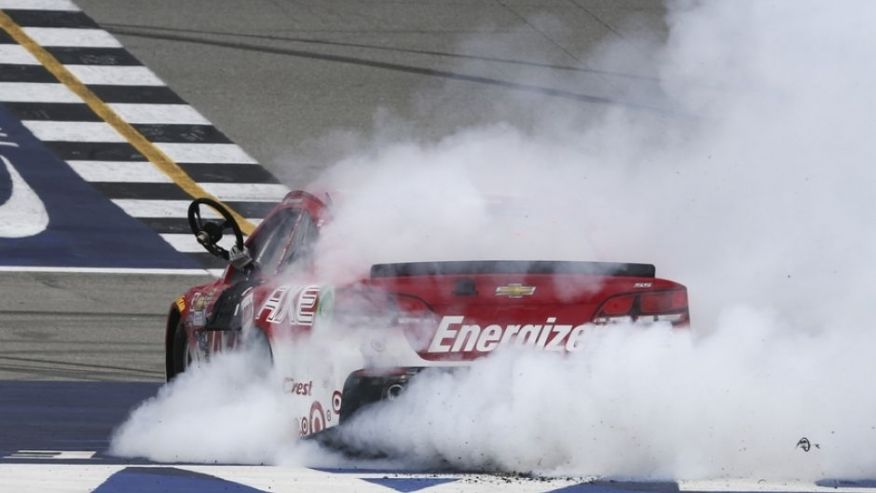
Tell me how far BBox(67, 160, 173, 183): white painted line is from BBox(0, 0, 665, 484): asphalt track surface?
35.0 inches

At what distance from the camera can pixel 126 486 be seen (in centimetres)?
547

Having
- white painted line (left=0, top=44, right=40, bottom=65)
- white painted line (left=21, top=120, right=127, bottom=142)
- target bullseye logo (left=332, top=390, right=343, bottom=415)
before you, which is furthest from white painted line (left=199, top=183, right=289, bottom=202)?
target bullseye logo (left=332, top=390, right=343, bottom=415)

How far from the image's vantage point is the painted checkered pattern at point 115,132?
1430cm

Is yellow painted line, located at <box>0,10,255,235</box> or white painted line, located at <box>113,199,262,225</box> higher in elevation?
yellow painted line, located at <box>0,10,255,235</box>

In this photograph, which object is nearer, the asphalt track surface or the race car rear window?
the race car rear window

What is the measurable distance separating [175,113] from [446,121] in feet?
7.80

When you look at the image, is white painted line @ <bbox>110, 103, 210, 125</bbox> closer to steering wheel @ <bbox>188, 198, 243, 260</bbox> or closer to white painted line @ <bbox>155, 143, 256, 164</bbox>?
white painted line @ <bbox>155, 143, 256, 164</bbox>

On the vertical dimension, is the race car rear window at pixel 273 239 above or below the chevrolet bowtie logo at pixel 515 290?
above

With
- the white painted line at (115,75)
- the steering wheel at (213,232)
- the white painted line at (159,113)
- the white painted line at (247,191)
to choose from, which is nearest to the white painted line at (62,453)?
the steering wheel at (213,232)

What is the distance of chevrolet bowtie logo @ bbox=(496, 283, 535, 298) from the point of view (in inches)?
261

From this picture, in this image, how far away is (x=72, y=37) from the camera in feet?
55.8

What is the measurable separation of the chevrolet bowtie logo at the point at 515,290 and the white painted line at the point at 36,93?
9.92 meters

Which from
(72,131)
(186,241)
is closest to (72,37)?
(72,131)

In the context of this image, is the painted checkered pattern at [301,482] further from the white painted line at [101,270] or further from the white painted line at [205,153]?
the white painted line at [205,153]
